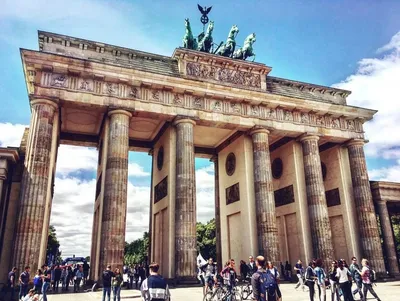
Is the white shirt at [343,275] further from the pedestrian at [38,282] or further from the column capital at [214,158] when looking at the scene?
the column capital at [214,158]

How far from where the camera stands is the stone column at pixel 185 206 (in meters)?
20.9

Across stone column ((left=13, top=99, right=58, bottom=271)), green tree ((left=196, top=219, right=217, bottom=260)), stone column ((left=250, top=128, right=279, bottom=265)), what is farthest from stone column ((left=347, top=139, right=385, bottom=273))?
green tree ((left=196, top=219, right=217, bottom=260))

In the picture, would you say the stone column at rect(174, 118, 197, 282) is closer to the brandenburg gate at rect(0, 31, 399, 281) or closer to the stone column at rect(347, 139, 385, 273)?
the brandenburg gate at rect(0, 31, 399, 281)

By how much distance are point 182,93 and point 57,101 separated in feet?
27.9

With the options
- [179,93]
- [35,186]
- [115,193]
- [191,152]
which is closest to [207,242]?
[191,152]

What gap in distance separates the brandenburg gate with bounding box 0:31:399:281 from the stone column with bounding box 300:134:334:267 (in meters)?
0.08

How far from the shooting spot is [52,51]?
893 inches

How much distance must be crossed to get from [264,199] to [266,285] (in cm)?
1842

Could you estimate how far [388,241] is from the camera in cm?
2847

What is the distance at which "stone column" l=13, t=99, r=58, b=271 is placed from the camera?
1786cm

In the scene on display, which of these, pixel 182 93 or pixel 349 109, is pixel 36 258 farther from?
pixel 349 109

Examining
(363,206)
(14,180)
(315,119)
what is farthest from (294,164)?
(14,180)

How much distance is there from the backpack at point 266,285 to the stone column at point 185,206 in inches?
585

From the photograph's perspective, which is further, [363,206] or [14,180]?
[363,206]
